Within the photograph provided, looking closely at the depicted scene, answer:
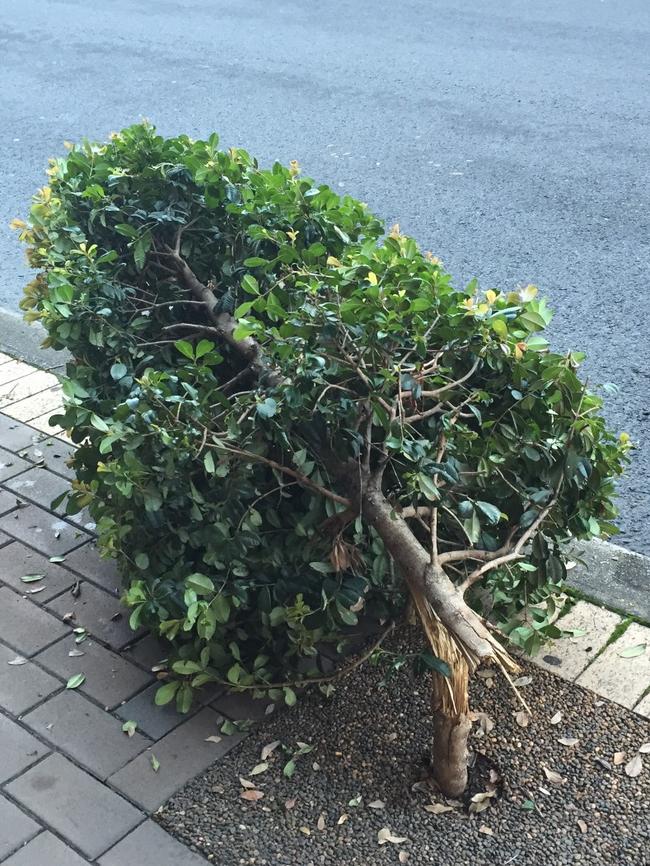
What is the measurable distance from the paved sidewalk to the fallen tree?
0.15 m

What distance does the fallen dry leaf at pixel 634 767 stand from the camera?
117 inches

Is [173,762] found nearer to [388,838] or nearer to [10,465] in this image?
[388,838]

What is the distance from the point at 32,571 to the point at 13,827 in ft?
4.21

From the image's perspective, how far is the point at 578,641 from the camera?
351cm

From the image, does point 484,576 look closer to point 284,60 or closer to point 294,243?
point 294,243

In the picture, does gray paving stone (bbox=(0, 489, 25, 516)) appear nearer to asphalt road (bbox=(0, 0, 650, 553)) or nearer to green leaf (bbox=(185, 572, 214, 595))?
green leaf (bbox=(185, 572, 214, 595))

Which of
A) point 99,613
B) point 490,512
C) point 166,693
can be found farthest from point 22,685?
point 490,512

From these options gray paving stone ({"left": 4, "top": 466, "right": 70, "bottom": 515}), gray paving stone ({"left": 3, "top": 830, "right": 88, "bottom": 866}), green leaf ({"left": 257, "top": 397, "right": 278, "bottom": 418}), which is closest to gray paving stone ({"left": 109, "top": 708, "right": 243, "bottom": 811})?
gray paving stone ({"left": 3, "top": 830, "right": 88, "bottom": 866})

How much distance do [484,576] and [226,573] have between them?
804 millimetres

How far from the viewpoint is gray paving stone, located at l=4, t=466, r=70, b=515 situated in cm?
443

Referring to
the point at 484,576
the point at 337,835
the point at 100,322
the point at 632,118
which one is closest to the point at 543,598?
the point at 484,576

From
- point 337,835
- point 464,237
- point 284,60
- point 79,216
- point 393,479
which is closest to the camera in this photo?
point 337,835

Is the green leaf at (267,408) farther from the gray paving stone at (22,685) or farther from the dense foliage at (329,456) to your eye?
the gray paving stone at (22,685)

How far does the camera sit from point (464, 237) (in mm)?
6918
